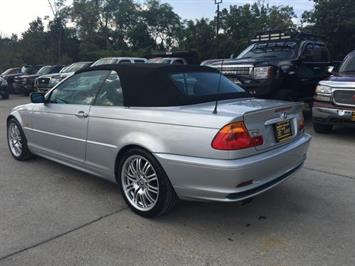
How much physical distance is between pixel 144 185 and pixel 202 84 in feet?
4.42

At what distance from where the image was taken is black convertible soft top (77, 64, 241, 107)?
3.95 metres

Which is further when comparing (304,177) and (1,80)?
(1,80)

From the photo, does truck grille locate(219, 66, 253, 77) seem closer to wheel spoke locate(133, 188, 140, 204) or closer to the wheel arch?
the wheel arch

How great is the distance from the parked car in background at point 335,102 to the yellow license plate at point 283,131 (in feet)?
12.0

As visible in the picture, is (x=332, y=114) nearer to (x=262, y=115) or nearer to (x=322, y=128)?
(x=322, y=128)

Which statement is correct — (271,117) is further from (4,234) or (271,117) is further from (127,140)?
(4,234)

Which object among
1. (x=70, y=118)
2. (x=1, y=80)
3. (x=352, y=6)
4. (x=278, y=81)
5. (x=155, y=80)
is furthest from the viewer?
(x=352, y=6)

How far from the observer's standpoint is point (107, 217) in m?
3.97

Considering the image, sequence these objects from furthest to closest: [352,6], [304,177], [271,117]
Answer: [352,6] < [304,177] < [271,117]

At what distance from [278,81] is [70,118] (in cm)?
524

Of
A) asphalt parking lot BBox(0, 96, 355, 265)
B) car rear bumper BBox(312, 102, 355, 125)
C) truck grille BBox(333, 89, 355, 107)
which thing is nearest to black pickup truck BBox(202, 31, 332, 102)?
car rear bumper BBox(312, 102, 355, 125)

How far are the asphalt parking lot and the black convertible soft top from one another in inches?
45.0

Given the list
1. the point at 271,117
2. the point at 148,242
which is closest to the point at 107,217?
the point at 148,242

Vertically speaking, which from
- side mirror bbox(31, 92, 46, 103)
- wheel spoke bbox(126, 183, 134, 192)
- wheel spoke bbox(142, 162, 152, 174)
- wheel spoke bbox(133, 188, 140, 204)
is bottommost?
wheel spoke bbox(133, 188, 140, 204)
